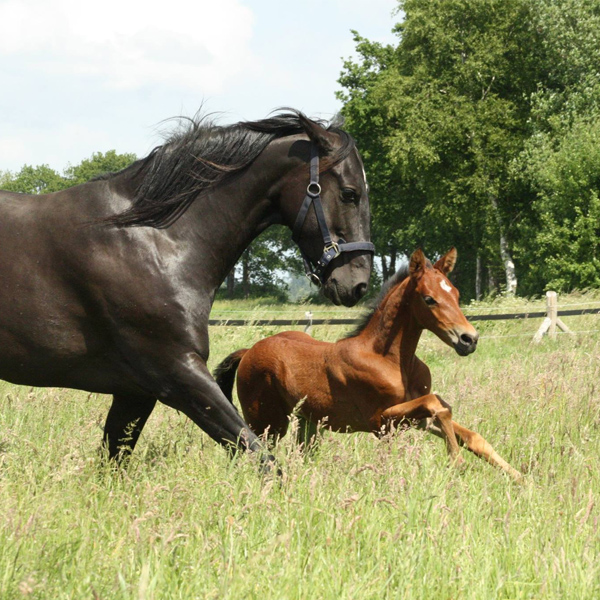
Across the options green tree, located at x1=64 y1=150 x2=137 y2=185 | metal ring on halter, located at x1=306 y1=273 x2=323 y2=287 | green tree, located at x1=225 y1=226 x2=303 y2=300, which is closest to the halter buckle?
metal ring on halter, located at x1=306 y1=273 x2=323 y2=287

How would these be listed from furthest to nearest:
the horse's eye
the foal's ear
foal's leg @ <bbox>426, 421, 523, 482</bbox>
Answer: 1. the foal's ear
2. foal's leg @ <bbox>426, 421, 523, 482</bbox>
3. the horse's eye

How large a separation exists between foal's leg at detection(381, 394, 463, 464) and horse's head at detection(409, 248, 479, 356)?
0.46m

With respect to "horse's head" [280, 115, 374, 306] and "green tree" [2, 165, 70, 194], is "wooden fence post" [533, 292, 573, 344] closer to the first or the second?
"horse's head" [280, 115, 374, 306]

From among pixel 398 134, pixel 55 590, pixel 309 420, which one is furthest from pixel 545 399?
pixel 398 134

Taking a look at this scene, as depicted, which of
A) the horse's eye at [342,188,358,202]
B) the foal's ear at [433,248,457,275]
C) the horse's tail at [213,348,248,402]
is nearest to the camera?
the horse's eye at [342,188,358,202]

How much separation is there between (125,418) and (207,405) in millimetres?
886

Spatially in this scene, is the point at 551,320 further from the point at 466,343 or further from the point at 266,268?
the point at 266,268

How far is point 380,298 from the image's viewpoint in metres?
5.83

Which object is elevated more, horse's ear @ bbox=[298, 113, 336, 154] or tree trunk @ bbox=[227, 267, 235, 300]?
horse's ear @ bbox=[298, 113, 336, 154]

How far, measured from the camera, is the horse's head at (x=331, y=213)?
449 centimetres

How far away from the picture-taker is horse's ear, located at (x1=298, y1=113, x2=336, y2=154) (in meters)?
4.64

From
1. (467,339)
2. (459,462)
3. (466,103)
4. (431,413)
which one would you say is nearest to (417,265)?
(467,339)

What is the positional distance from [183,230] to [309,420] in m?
1.85

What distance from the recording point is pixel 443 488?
397cm
